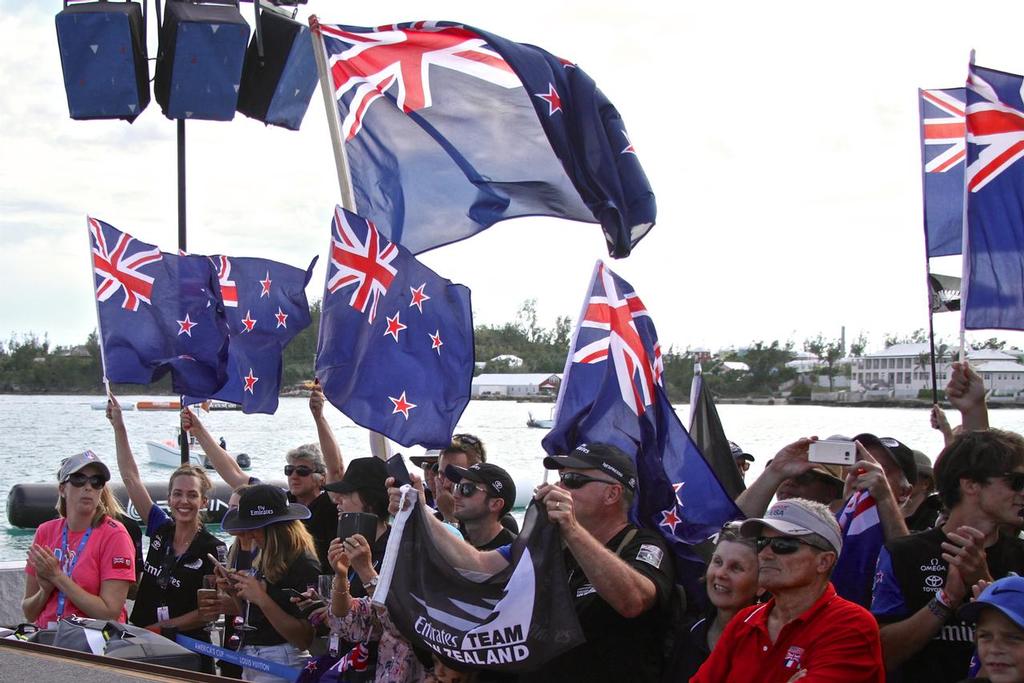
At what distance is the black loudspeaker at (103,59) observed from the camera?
417 inches

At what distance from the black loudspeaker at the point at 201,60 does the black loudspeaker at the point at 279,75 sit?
0.55 ft

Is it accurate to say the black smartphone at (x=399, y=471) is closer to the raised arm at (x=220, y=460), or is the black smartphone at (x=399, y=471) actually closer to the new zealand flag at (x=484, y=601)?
the new zealand flag at (x=484, y=601)

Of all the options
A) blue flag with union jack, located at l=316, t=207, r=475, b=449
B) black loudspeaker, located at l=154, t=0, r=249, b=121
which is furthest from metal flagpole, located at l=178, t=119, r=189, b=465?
blue flag with union jack, located at l=316, t=207, r=475, b=449

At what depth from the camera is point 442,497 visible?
6645 millimetres

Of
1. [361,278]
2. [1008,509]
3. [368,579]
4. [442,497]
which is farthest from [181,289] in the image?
[1008,509]

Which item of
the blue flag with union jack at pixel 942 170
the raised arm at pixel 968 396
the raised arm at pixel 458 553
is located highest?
the blue flag with union jack at pixel 942 170

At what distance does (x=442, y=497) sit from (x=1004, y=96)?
369 centimetres

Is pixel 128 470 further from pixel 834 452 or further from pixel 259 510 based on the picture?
pixel 834 452

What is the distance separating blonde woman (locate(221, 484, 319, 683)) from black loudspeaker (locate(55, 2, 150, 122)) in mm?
5997

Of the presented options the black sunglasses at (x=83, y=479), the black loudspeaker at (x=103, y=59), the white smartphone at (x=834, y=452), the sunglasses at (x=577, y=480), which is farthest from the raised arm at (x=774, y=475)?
the black loudspeaker at (x=103, y=59)

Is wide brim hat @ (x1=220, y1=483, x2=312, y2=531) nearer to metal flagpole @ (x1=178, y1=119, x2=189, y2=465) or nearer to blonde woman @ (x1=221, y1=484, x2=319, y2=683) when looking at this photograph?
blonde woman @ (x1=221, y1=484, x2=319, y2=683)

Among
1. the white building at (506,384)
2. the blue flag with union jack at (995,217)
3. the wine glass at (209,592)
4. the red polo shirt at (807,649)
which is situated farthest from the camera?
the white building at (506,384)

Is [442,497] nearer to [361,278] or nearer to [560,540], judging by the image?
[361,278]

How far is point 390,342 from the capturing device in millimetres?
7047
